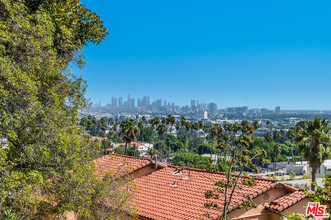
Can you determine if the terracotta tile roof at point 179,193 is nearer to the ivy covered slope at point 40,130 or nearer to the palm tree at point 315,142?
the ivy covered slope at point 40,130

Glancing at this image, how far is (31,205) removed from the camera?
5488 mm

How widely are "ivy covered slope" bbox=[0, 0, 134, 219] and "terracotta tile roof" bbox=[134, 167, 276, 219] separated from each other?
8.71ft

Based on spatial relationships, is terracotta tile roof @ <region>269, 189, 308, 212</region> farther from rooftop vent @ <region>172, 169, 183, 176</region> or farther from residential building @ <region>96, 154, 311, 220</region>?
rooftop vent @ <region>172, 169, 183, 176</region>

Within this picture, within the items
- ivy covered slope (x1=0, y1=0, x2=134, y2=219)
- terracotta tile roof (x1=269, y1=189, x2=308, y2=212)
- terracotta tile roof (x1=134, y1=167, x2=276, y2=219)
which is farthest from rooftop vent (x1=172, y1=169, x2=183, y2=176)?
ivy covered slope (x1=0, y1=0, x2=134, y2=219)

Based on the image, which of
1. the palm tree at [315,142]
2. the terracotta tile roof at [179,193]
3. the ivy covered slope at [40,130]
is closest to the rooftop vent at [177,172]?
the terracotta tile roof at [179,193]

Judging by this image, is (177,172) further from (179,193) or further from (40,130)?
(40,130)

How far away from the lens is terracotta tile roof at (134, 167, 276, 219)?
380 inches

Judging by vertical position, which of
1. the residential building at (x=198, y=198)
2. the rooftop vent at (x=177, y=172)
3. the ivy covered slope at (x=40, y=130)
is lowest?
the residential building at (x=198, y=198)

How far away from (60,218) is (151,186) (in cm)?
617

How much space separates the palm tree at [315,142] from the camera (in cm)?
2256

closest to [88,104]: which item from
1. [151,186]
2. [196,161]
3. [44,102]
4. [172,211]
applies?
[44,102]

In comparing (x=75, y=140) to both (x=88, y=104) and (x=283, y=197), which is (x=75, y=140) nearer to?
(x=88, y=104)

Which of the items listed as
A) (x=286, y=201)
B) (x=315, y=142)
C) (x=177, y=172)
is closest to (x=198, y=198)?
(x=177, y=172)

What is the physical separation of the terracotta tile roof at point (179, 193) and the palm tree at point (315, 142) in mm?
13760
